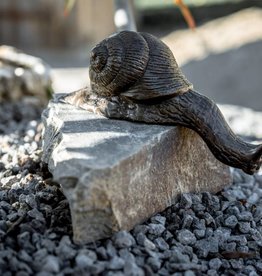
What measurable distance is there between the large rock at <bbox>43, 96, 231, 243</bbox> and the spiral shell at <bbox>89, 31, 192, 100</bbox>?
11 centimetres

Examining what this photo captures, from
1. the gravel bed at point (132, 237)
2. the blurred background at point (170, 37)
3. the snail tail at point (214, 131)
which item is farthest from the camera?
the blurred background at point (170, 37)

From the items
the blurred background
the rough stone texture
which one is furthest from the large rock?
the blurred background

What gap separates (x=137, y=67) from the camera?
1784mm

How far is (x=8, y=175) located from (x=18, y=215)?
1.21ft

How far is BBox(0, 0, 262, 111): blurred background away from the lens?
4.76 m

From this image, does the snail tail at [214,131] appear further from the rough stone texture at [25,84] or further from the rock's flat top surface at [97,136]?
the rough stone texture at [25,84]

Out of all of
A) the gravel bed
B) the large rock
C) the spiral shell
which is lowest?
the gravel bed

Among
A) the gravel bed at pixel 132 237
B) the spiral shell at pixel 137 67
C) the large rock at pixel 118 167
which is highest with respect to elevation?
the spiral shell at pixel 137 67

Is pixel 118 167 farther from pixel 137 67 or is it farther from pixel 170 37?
pixel 170 37

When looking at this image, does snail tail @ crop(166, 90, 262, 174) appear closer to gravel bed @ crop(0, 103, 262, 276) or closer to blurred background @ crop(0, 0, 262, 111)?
gravel bed @ crop(0, 103, 262, 276)

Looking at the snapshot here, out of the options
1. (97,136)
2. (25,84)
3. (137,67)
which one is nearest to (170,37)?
(25,84)

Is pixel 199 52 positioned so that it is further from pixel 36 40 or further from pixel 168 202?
pixel 168 202

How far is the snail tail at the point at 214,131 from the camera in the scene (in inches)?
69.0

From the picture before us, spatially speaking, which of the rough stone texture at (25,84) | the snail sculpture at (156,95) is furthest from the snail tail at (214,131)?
the rough stone texture at (25,84)
